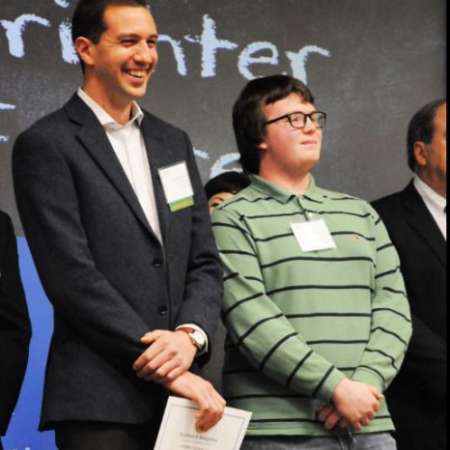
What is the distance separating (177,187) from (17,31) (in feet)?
4.05

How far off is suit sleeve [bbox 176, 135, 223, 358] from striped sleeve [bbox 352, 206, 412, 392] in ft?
1.49

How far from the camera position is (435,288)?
3.12m

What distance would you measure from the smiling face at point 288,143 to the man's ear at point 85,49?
64cm

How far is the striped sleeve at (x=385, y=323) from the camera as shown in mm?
2610

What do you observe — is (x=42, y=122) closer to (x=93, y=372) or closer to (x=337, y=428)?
(x=93, y=372)

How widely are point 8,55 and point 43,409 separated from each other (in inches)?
→ 60.6

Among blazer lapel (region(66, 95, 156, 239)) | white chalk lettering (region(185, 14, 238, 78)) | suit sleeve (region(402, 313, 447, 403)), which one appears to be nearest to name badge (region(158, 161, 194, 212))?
blazer lapel (region(66, 95, 156, 239))

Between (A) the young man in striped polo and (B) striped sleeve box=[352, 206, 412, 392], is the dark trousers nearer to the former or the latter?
(A) the young man in striped polo

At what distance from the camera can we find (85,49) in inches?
101

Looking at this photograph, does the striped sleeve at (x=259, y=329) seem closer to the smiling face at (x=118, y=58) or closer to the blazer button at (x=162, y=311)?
the blazer button at (x=162, y=311)

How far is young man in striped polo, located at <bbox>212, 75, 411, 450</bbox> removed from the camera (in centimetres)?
255

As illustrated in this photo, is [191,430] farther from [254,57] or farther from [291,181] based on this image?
[254,57]

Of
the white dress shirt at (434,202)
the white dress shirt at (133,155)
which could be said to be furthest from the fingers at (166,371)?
the white dress shirt at (434,202)

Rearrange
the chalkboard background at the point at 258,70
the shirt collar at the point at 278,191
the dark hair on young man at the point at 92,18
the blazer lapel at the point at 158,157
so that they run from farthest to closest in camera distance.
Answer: the chalkboard background at the point at 258,70 < the shirt collar at the point at 278,191 < the dark hair on young man at the point at 92,18 < the blazer lapel at the point at 158,157
